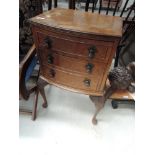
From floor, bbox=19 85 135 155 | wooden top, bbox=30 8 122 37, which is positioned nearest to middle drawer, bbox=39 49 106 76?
wooden top, bbox=30 8 122 37

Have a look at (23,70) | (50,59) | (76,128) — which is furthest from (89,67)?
(76,128)

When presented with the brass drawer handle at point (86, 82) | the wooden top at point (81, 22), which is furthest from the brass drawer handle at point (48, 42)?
the brass drawer handle at point (86, 82)

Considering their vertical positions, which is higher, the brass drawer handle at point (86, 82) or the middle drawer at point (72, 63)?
the middle drawer at point (72, 63)

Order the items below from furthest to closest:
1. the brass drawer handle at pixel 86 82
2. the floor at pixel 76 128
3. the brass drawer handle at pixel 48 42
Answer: the floor at pixel 76 128
the brass drawer handle at pixel 86 82
the brass drawer handle at pixel 48 42

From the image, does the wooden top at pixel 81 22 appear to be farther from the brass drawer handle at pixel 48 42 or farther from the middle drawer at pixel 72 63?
the middle drawer at pixel 72 63

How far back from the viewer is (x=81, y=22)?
1.19 m

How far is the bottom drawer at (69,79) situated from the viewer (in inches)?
51.3

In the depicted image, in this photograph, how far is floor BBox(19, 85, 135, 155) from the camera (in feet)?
4.66

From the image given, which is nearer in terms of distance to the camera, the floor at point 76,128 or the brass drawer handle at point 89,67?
the brass drawer handle at point 89,67

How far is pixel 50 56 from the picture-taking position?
1.27m

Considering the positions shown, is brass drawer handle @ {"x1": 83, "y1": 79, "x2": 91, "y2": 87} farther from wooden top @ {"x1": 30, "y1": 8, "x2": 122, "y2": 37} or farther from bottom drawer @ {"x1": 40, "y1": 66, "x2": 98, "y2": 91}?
wooden top @ {"x1": 30, "y1": 8, "x2": 122, "y2": 37}

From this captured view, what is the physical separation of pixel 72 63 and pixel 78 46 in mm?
152

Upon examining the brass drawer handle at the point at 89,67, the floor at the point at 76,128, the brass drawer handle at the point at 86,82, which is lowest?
the floor at the point at 76,128
